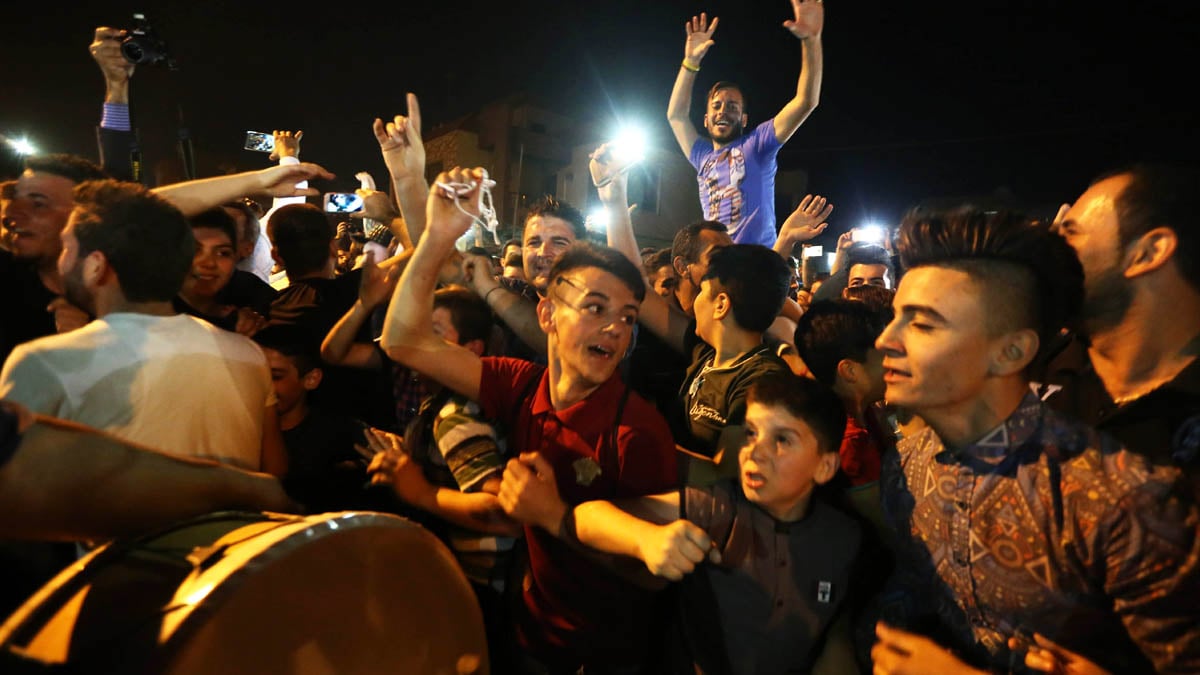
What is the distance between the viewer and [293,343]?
313cm

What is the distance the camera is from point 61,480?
46.8 inches

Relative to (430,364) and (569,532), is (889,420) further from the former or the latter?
(430,364)

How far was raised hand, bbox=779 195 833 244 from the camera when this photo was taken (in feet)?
14.8

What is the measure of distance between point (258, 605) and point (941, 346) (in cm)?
179

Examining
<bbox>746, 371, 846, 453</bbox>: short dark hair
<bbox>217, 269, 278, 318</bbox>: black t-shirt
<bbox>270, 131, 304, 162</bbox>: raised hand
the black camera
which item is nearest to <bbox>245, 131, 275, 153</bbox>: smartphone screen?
<bbox>270, 131, 304, 162</bbox>: raised hand

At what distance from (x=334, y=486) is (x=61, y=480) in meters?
1.75

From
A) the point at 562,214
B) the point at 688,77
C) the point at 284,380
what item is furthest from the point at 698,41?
the point at 284,380

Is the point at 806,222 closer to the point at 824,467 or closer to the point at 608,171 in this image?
the point at 608,171

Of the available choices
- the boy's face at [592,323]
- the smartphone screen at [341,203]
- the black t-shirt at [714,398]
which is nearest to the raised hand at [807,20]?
the black t-shirt at [714,398]

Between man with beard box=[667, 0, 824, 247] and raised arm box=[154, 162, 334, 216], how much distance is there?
10.3ft

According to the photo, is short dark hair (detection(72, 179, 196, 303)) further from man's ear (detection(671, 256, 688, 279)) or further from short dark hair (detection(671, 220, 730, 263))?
man's ear (detection(671, 256, 688, 279))

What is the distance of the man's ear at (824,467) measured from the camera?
6.81 feet

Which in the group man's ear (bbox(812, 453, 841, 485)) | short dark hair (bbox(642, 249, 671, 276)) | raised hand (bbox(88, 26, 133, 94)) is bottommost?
man's ear (bbox(812, 453, 841, 485))

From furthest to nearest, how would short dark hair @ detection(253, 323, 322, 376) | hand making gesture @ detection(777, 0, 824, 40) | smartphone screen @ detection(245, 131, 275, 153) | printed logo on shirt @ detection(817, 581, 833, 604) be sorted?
1. smartphone screen @ detection(245, 131, 275, 153)
2. hand making gesture @ detection(777, 0, 824, 40)
3. short dark hair @ detection(253, 323, 322, 376)
4. printed logo on shirt @ detection(817, 581, 833, 604)
